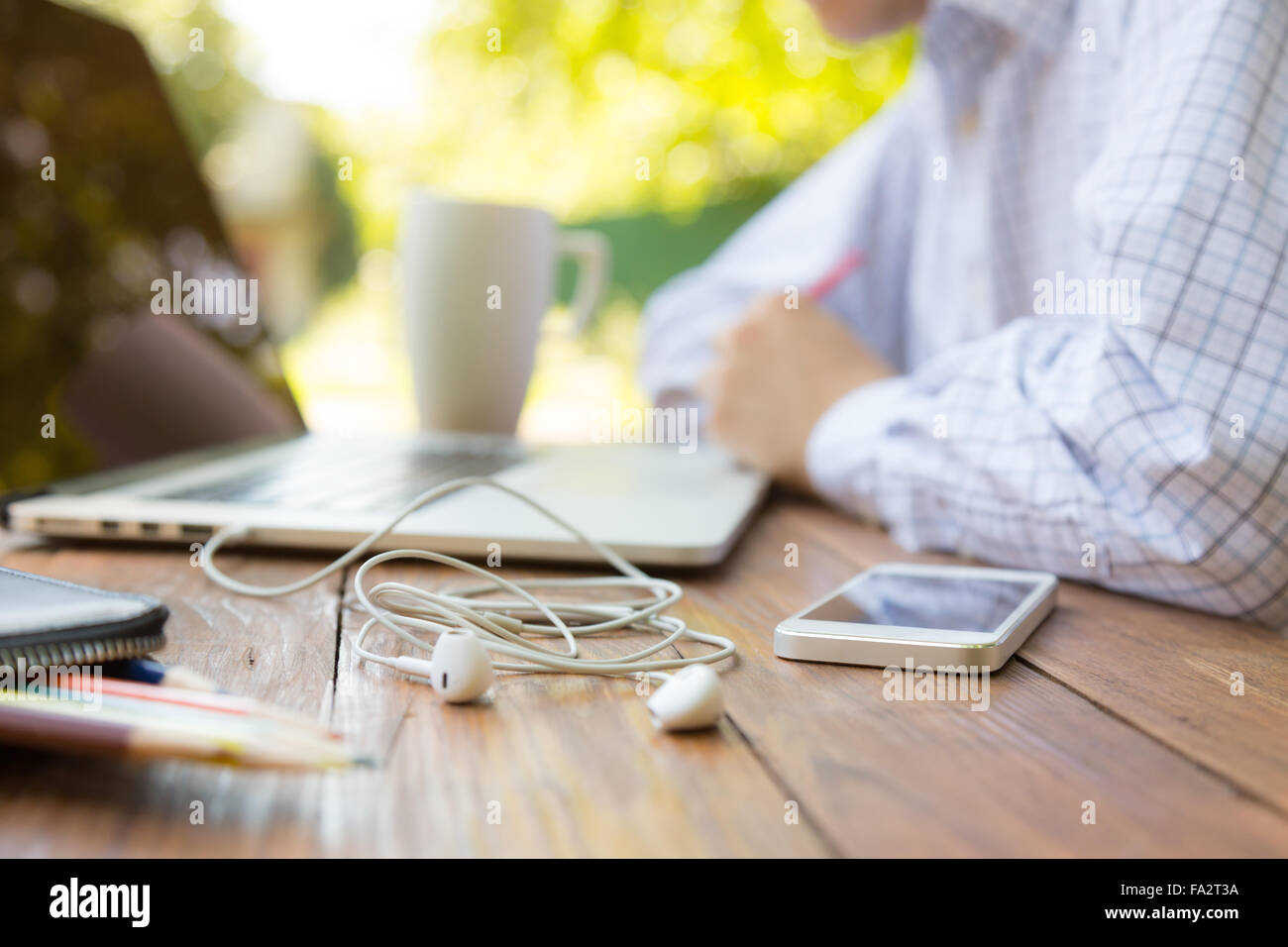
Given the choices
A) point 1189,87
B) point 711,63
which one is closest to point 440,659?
point 1189,87

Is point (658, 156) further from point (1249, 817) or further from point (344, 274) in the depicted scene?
point (1249, 817)

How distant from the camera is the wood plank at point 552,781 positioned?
0.25 meters

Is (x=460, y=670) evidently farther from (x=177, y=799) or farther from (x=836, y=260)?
(x=836, y=260)

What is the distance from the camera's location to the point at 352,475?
0.74 metres

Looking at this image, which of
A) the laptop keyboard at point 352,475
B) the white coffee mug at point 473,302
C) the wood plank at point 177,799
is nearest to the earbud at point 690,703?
the wood plank at point 177,799

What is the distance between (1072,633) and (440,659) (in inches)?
11.9

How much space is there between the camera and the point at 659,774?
0.30 meters

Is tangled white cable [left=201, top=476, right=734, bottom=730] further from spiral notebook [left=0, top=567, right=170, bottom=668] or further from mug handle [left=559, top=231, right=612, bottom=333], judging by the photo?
mug handle [left=559, top=231, right=612, bottom=333]

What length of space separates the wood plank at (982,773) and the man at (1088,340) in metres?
0.19

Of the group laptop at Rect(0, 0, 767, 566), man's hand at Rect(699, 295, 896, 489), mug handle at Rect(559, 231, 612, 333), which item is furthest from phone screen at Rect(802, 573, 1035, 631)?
mug handle at Rect(559, 231, 612, 333)

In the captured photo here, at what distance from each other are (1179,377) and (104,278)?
2.64ft

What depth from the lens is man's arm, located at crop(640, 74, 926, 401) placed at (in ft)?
3.85

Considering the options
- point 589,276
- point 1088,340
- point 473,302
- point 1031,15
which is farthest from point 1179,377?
point 589,276

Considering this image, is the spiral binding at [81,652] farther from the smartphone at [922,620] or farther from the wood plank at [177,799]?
the smartphone at [922,620]
